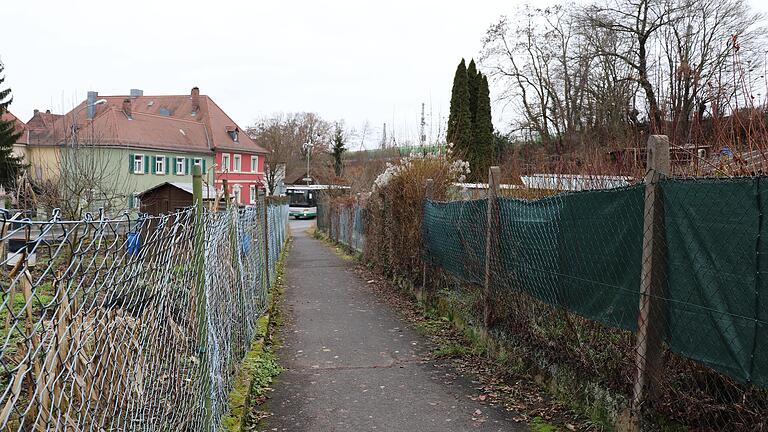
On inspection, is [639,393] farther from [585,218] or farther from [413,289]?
[413,289]

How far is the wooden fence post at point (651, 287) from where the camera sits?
385 centimetres

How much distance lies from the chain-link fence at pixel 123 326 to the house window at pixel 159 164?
150 feet

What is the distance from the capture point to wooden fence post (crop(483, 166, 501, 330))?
6.79 m

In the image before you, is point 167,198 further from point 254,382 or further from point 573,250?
point 573,250

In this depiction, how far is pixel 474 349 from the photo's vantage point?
7.17 metres

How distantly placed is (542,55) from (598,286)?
112 feet

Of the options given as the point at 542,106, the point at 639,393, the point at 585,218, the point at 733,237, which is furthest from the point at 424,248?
the point at 542,106

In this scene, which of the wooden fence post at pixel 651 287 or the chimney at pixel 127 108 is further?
the chimney at pixel 127 108

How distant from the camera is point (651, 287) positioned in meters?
3.88

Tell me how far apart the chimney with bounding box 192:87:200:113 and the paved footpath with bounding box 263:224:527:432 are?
53.5 m

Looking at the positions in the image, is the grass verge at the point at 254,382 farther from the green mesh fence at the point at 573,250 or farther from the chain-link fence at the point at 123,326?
the green mesh fence at the point at 573,250

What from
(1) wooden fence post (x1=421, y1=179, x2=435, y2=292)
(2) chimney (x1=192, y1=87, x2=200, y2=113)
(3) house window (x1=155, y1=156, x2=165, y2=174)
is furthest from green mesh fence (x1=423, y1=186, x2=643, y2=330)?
(2) chimney (x1=192, y1=87, x2=200, y2=113)

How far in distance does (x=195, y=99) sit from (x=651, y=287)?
60858 mm

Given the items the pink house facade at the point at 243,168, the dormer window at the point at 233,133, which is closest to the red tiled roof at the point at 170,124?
the dormer window at the point at 233,133
